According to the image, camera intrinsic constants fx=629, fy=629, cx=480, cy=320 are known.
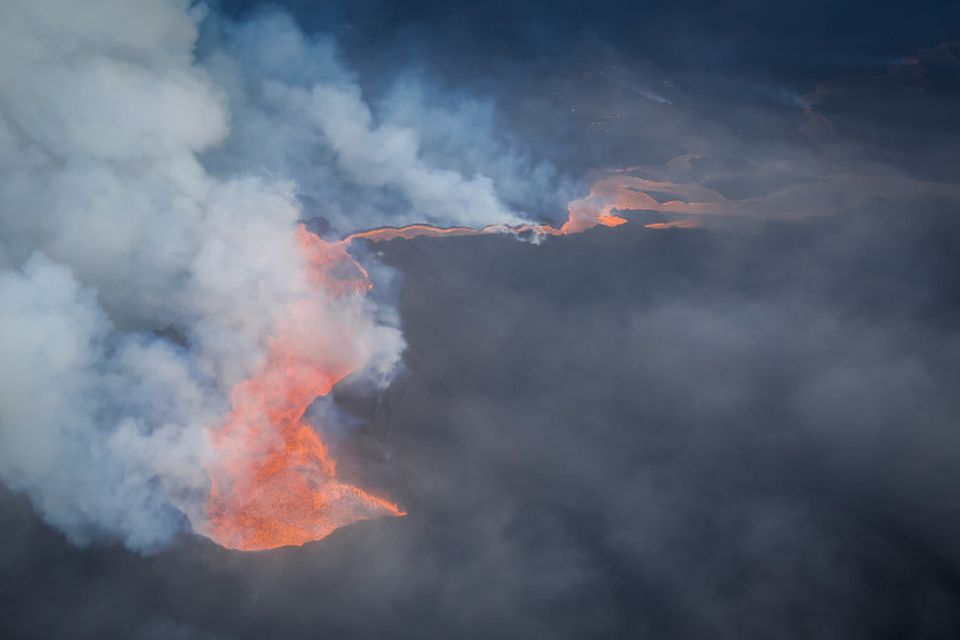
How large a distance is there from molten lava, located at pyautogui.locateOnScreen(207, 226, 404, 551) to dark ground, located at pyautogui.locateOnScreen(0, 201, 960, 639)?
23.2 inches

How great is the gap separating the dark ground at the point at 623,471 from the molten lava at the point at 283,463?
589 millimetres

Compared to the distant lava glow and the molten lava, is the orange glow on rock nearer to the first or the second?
the distant lava glow

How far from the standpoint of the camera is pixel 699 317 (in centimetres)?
2033

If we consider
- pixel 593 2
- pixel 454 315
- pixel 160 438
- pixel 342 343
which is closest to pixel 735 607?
pixel 454 315

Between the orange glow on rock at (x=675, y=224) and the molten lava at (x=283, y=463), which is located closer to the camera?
the molten lava at (x=283, y=463)

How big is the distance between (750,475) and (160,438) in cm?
1517

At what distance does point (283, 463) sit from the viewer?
651 inches

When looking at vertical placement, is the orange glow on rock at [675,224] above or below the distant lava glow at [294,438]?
above

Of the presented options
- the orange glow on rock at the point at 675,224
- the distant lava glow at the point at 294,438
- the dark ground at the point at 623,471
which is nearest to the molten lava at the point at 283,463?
the distant lava glow at the point at 294,438

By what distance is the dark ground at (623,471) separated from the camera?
13.5 metres

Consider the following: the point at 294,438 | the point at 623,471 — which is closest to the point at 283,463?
the point at 294,438

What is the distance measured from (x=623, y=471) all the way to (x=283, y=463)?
889 centimetres

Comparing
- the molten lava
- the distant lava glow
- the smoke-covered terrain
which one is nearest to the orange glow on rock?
the smoke-covered terrain

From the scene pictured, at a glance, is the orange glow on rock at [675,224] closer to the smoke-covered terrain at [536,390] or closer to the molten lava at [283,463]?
the smoke-covered terrain at [536,390]
